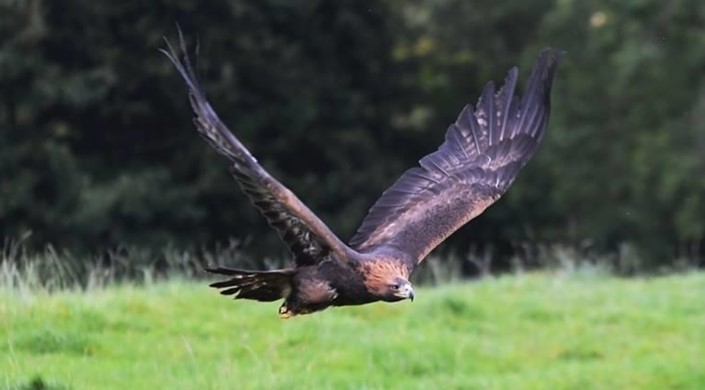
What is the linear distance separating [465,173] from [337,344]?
4.26 ft

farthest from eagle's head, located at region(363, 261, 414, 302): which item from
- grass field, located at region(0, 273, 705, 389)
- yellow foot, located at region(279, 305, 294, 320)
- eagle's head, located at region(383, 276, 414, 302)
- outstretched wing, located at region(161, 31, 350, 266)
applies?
grass field, located at region(0, 273, 705, 389)

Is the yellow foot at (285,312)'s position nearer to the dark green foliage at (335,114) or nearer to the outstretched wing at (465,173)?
the outstretched wing at (465,173)

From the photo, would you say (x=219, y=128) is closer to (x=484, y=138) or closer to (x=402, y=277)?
(x=402, y=277)

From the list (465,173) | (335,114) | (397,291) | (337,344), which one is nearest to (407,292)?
(397,291)

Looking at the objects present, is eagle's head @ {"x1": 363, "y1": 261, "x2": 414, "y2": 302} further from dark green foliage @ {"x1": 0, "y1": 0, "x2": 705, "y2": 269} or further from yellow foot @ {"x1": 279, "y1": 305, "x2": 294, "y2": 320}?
dark green foliage @ {"x1": 0, "y1": 0, "x2": 705, "y2": 269}

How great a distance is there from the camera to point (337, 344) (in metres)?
8.91

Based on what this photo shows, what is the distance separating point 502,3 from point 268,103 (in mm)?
6705

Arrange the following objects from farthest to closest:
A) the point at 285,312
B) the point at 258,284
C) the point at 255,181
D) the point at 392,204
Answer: the point at 392,204, the point at 285,312, the point at 258,284, the point at 255,181

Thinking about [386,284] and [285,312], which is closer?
[386,284]

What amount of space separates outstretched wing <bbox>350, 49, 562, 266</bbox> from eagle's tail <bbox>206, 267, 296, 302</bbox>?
0.73 m

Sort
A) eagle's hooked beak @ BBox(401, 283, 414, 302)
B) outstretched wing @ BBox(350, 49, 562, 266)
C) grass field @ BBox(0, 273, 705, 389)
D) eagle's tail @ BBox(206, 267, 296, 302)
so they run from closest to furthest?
1. eagle's tail @ BBox(206, 267, 296, 302)
2. eagle's hooked beak @ BBox(401, 283, 414, 302)
3. grass field @ BBox(0, 273, 705, 389)
4. outstretched wing @ BBox(350, 49, 562, 266)

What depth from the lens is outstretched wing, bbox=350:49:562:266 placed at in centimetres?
811

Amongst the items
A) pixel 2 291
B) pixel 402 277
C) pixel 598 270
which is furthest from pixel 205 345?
pixel 598 270

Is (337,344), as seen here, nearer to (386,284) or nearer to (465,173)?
(465,173)
